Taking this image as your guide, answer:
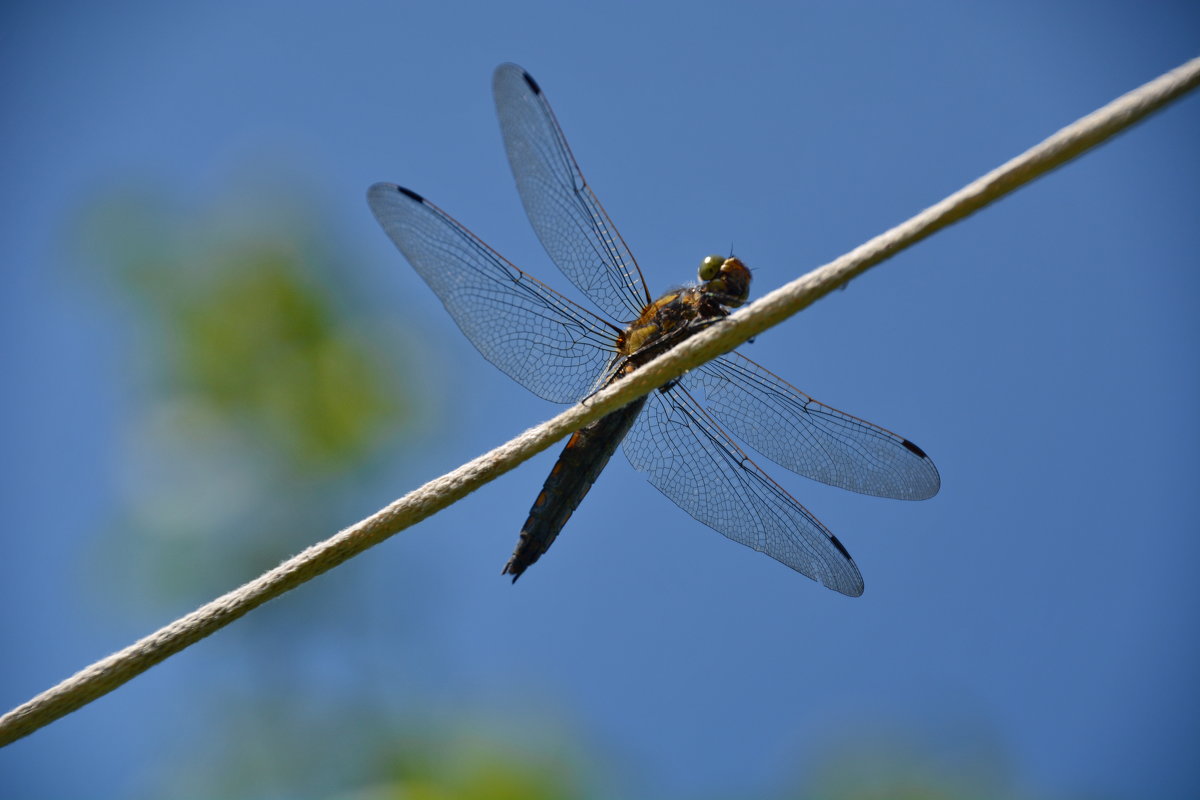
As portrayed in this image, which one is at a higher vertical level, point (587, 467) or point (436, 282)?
point (436, 282)

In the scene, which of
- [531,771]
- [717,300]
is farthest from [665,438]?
[531,771]

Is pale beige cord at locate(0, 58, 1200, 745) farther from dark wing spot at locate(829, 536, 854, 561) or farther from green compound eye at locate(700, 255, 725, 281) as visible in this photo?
dark wing spot at locate(829, 536, 854, 561)

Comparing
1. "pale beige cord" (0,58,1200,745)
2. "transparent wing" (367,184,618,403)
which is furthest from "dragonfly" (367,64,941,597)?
"pale beige cord" (0,58,1200,745)

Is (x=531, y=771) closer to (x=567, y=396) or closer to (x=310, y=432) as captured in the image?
(x=310, y=432)

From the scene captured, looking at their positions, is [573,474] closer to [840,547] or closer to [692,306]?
[692,306]

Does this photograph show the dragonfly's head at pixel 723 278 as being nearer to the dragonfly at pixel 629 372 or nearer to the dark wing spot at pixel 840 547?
the dragonfly at pixel 629 372

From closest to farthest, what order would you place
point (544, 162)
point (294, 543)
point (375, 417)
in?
point (544, 162)
point (294, 543)
point (375, 417)
